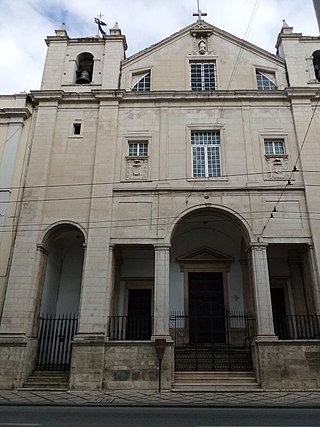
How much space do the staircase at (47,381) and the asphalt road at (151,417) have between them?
10.1 feet

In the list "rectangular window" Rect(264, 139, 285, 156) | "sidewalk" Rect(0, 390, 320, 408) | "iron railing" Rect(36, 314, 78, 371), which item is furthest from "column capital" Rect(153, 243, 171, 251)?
"rectangular window" Rect(264, 139, 285, 156)

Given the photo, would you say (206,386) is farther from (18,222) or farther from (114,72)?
(114,72)

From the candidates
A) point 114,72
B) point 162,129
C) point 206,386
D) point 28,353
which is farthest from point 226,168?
point 28,353

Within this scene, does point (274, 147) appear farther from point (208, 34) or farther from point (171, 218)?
point (208, 34)

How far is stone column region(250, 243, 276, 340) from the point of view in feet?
39.0

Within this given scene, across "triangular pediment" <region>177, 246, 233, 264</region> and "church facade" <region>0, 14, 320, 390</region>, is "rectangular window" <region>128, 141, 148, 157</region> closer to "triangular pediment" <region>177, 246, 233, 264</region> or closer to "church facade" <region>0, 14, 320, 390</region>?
"church facade" <region>0, 14, 320, 390</region>

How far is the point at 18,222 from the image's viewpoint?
13.7 metres

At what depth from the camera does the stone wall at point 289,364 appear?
11.1 m

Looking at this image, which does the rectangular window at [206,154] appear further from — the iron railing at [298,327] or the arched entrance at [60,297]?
the iron railing at [298,327]

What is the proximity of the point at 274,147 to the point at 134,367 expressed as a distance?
9.93m

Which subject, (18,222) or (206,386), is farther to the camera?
(18,222)

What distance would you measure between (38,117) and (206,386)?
1215cm

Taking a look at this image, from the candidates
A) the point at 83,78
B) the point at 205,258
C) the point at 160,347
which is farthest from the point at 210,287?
the point at 83,78

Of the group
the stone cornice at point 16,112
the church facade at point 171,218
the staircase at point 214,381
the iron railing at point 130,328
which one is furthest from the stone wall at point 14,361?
the stone cornice at point 16,112
